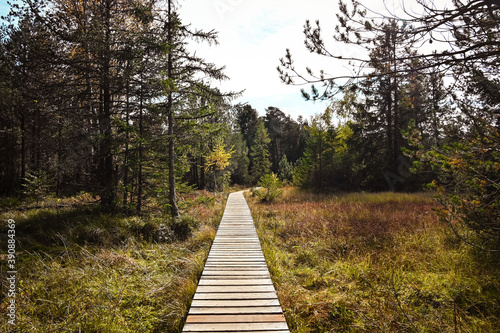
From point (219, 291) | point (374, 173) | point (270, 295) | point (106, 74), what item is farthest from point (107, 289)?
point (374, 173)

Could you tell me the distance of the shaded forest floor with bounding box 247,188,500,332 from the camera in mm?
3877

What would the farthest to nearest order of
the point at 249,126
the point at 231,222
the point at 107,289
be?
the point at 249,126, the point at 231,222, the point at 107,289

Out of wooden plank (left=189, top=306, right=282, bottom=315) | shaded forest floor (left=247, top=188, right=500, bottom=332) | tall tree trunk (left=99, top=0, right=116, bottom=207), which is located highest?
tall tree trunk (left=99, top=0, right=116, bottom=207)

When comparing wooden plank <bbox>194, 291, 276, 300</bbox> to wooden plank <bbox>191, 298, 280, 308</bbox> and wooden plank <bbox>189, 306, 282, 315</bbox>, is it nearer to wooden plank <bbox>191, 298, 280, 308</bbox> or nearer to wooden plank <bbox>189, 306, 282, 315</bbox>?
wooden plank <bbox>191, 298, 280, 308</bbox>

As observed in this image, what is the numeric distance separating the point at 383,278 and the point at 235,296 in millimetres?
3317

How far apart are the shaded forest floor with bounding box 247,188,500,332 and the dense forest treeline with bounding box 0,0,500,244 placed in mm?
1248

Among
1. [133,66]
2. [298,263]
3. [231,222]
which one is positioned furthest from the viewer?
[231,222]

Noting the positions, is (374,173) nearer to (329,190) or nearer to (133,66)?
(329,190)

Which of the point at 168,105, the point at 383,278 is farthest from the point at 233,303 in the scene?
the point at 168,105

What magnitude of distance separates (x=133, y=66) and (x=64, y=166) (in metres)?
6.12

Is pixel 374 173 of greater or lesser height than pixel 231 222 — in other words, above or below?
above

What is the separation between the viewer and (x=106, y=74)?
9219 mm

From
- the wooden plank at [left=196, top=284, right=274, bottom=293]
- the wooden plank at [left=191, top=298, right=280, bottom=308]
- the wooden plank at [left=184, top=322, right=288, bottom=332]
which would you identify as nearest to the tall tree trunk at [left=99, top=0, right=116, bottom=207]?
the wooden plank at [left=196, top=284, right=274, bottom=293]

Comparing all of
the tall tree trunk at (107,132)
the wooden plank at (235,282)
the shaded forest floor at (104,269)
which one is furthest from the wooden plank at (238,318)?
the tall tree trunk at (107,132)
